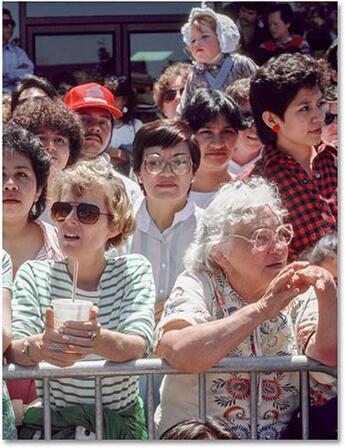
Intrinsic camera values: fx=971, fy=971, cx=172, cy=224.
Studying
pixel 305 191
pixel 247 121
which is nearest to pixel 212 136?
pixel 247 121

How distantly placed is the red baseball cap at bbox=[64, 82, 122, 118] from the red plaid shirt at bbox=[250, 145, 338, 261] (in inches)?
29.9

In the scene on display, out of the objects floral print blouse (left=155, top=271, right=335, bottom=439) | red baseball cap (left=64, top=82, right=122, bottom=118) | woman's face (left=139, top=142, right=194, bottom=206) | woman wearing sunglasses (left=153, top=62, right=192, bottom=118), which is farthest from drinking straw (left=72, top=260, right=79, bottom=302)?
woman wearing sunglasses (left=153, top=62, right=192, bottom=118)

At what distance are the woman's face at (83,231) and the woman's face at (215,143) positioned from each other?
0.82 m

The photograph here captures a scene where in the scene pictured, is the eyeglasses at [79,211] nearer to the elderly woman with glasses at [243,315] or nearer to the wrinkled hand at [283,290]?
the elderly woman with glasses at [243,315]

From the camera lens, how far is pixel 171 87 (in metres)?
4.61

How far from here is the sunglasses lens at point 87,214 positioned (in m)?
2.61

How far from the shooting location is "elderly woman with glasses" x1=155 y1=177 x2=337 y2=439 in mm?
2385

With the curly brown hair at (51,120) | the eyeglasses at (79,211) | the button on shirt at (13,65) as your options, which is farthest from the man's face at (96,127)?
the button on shirt at (13,65)

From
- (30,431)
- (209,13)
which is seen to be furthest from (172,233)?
(209,13)

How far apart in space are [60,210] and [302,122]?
0.97 m

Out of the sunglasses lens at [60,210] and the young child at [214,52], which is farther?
the young child at [214,52]

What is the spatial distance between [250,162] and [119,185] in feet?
3.90

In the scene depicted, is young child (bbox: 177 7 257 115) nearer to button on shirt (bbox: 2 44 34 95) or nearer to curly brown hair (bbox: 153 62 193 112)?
curly brown hair (bbox: 153 62 193 112)

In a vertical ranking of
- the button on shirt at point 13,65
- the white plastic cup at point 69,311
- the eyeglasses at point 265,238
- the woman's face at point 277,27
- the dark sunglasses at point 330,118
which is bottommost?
the white plastic cup at point 69,311
